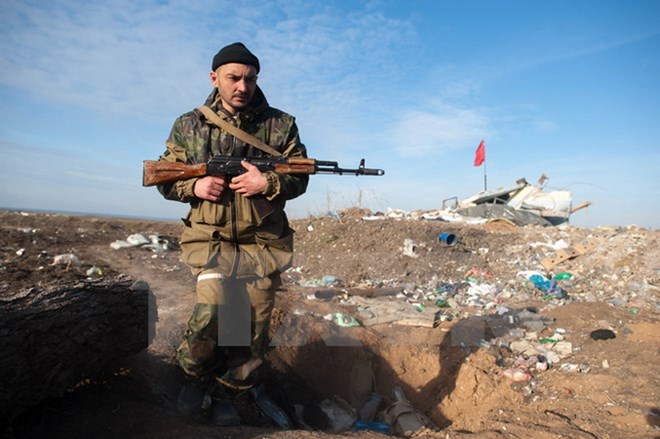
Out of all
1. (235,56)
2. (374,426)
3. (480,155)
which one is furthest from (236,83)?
(480,155)

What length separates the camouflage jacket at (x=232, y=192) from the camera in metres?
2.46

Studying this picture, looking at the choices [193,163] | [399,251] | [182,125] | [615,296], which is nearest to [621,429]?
[193,163]

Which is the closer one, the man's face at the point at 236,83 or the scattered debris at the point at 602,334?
the man's face at the point at 236,83

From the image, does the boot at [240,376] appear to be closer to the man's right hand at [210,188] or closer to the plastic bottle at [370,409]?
the man's right hand at [210,188]

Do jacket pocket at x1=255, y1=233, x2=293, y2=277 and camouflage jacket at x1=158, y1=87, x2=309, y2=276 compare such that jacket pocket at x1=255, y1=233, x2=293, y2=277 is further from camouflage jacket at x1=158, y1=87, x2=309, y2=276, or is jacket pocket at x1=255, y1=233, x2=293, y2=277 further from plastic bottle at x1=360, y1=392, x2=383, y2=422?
plastic bottle at x1=360, y1=392, x2=383, y2=422

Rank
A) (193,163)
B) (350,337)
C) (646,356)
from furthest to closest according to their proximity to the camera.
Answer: (350,337)
(646,356)
(193,163)

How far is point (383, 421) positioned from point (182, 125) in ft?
8.82

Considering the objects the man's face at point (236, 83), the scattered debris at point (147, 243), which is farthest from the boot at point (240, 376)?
the scattered debris at point (147, 243)

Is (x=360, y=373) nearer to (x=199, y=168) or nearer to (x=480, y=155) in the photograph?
(x=199, y=168)

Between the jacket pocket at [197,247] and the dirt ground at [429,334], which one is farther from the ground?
the jacket pocket at [197,247]

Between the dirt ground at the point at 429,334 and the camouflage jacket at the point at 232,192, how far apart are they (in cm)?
89

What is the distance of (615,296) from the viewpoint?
650 cm

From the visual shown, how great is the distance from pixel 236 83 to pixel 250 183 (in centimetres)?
58

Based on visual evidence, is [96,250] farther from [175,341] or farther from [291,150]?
[291,150]
